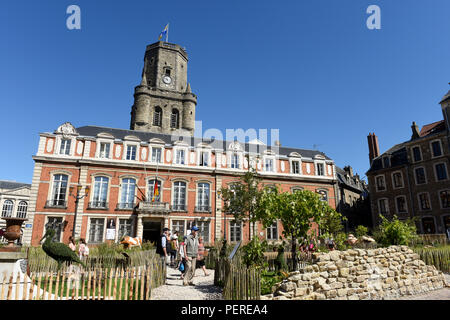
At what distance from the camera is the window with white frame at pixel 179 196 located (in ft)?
83.0

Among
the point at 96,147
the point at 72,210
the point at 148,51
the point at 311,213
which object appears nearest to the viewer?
the point at 311,213

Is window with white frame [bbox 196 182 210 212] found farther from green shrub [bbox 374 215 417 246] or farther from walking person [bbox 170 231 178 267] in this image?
green shrub [bbox 374 215 417 246]

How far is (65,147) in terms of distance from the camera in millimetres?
24062

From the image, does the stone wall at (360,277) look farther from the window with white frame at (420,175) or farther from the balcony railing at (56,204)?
the window with white frame at (420,175)

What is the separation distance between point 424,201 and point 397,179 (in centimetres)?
349

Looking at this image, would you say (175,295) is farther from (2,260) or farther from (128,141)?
(128,141)

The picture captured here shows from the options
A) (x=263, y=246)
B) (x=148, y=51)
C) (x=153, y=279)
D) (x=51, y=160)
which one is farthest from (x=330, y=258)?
(x=148, y=51)

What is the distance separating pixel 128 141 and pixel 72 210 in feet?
25.2

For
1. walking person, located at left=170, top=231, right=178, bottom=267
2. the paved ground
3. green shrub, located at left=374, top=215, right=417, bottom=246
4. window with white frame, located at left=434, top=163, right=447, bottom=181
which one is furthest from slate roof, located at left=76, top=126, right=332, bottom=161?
the paved ground

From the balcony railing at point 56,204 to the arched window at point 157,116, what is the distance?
18.2 metres

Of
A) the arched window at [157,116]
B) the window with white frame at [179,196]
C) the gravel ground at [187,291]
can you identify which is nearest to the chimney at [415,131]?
the window with white frame at [179,196]

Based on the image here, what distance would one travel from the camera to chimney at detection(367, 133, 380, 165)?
34656mm

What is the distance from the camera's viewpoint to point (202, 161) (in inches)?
1078

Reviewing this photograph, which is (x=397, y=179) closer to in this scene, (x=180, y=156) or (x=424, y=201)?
(x=424, y=201)
